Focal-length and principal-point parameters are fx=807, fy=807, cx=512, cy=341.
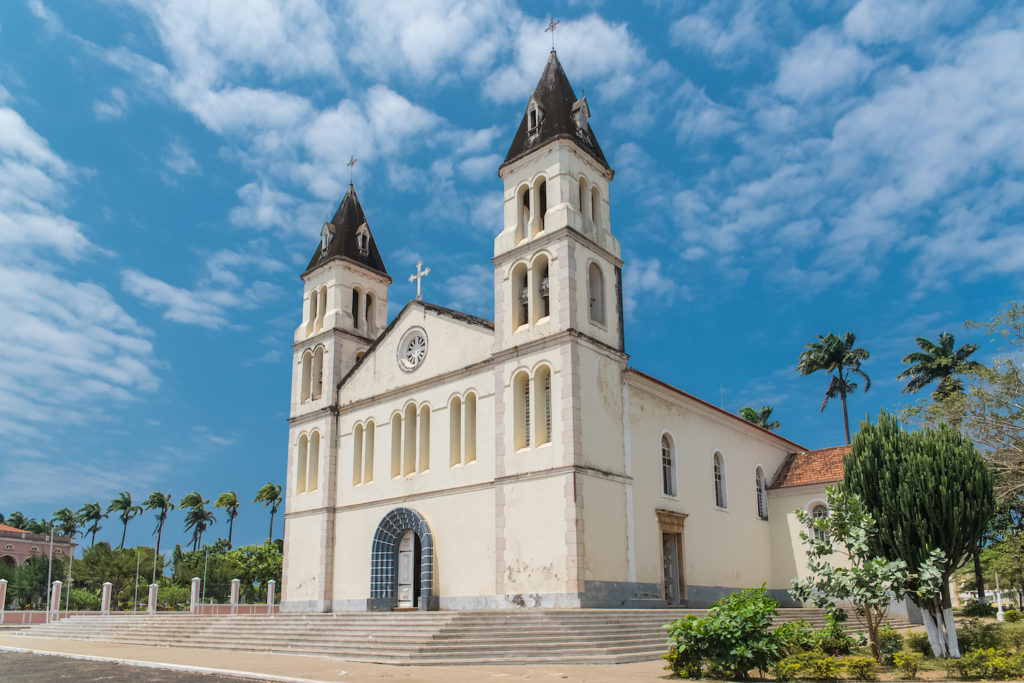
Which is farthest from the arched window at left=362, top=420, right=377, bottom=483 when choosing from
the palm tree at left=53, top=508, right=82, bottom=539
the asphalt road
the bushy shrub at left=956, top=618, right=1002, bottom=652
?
the palm tree at left=53, top=508, right=82, bottom=539

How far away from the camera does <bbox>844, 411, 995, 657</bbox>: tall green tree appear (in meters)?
15.1

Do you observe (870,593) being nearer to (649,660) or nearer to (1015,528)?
(649,660)

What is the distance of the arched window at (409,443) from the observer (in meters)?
27.6

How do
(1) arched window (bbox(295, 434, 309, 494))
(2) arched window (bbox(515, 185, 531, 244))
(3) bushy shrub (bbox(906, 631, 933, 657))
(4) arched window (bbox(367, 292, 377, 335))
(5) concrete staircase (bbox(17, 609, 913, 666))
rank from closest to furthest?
(3) bushy shrub (bbox(906, 631, 933, 657))
(5) concrete staircase (bbox(17, 609, 913, 666))
(2) arched window (bbox(515, 185, 531, 244))
(1) arched window (bbox(295, 434, 309, 494))
(4) arched window (bbox(367, 292, 377, 335))

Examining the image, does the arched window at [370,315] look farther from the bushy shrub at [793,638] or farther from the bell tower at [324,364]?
the bushy shrub at [793,638]

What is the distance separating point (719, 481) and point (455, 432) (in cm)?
1049

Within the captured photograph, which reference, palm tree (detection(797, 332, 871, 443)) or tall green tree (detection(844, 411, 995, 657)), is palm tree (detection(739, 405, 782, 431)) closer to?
palm tree (detection(797, 332, 871, 443))

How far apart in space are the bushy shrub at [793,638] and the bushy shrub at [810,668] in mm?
274

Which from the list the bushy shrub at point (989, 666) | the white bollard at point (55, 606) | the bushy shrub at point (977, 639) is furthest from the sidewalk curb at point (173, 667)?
the white bollard at point (55, 606)

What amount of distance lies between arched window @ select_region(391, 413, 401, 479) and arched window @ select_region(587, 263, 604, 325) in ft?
27.2

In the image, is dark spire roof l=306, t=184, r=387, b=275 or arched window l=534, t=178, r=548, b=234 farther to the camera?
dark spire roof l=306, t=184, r=387, b=275

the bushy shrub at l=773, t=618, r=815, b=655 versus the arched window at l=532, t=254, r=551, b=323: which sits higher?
the arched window at l=532, t=254, r=551, b=323

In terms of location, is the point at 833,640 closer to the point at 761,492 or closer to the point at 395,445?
the point at 395,445

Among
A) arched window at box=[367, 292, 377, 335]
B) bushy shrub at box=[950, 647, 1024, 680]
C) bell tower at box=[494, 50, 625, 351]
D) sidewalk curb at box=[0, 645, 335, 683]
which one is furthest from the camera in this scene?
arched window at box=[367, 292, 377, 335]
